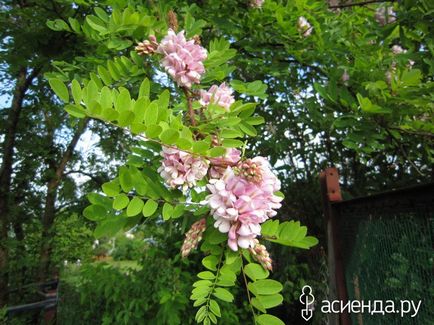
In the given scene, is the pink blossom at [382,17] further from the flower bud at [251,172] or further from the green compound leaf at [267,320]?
the green compound leaf at [267,320]

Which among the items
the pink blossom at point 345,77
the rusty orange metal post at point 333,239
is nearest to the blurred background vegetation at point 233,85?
the pink blossom at point 345,77

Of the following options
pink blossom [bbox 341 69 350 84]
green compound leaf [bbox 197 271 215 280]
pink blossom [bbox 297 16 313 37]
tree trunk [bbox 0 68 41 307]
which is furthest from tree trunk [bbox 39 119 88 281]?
green compound leaf [bbox 197 271 215 280]

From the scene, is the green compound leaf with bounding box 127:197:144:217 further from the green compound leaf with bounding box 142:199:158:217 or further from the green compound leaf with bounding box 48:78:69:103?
the green compound leaf with bounding box 48:78:69:103

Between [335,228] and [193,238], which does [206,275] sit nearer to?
[193,238]

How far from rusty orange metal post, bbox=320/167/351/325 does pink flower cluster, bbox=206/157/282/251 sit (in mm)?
1125

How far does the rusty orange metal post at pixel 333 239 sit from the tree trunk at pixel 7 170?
2.97 metres

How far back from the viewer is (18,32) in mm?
2482

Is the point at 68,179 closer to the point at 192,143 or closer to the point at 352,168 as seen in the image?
the point at 352,168

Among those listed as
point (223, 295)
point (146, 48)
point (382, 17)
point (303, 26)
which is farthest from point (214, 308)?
point (382, 17)

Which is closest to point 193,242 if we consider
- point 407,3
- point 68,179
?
point 407,3

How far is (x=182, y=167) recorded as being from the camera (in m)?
0.87

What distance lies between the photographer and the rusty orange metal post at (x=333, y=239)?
1.77m

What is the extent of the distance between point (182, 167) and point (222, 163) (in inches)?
4.0

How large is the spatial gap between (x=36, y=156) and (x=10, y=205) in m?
0.61
